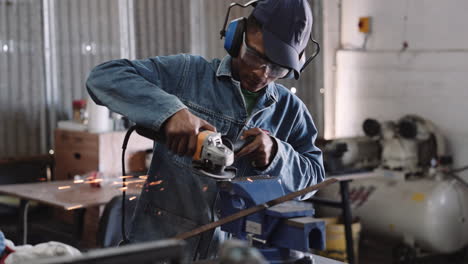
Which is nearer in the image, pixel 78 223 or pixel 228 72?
pixel 228 72

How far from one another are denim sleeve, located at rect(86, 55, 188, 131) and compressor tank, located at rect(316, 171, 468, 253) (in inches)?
126

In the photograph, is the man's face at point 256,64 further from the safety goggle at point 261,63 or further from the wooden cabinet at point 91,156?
the wooden cabinet at point 91,156

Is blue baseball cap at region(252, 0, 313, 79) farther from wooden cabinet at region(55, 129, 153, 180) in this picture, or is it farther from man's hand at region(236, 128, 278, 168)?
wooden cabinet at region(55, 129, 153, 180)

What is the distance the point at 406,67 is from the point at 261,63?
4002mm

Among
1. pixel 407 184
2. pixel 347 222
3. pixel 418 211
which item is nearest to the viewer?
pixel 347 222

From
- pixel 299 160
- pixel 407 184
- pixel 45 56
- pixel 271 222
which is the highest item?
pixel 45 56

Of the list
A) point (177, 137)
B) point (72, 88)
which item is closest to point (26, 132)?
point (72, 88)

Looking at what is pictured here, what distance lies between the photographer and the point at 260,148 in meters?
1.63

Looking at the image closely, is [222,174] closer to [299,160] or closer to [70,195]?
[299,160]

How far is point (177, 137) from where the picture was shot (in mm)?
1511

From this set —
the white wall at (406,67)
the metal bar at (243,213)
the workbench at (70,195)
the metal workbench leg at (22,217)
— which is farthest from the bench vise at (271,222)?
the white wall at (406,67)

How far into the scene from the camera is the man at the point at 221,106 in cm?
165

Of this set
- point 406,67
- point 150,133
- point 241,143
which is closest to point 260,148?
point 241,143

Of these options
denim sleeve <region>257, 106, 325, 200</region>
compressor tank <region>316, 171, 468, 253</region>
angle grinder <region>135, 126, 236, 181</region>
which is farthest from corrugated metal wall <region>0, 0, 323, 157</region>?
angle grinder <region>135, 126, 236, 181</region>
